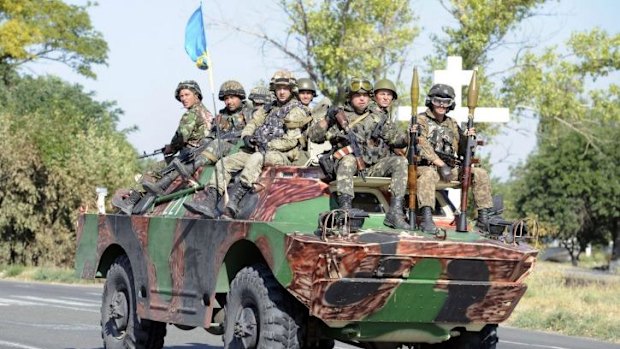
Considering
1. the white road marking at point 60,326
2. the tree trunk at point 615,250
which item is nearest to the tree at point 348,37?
the white road marking at point 60,326

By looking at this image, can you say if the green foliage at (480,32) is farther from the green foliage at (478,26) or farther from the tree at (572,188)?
the tree at (572,188)

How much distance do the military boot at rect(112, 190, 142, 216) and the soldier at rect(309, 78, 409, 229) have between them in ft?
9.95

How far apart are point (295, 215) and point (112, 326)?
3.24 meters

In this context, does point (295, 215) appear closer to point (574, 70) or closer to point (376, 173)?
point (376, 173)

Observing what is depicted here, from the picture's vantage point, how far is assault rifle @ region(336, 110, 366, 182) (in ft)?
38.3

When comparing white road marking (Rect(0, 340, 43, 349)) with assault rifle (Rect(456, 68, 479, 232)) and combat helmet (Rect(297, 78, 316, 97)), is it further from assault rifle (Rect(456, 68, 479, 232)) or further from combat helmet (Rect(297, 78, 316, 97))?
assault rifle (Rect(456, 68, 479, 232))

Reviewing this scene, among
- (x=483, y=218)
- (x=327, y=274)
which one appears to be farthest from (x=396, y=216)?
(x=327, y=274)

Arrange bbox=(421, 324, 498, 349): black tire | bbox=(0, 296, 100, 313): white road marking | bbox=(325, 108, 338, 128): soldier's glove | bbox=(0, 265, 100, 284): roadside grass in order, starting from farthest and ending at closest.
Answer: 1. bbox=(0, 265, 100, 284): roadside grass
2. bbox=(0, 296, 100, 313): white road marking
3. bbox=(325, 108, 338, 128): soldier's glove
4. bbox=(421, 324, 498, 349): black tire

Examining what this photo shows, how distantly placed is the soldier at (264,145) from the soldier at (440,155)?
126 cm

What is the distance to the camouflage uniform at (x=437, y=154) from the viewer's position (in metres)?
11.7

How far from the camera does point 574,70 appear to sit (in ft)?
109

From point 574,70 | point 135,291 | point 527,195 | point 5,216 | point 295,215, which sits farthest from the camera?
point 527,195

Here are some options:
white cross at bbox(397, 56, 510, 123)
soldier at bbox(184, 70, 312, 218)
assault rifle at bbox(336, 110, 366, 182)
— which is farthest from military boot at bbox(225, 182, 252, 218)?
white cross at bbox(397, 56, 510, 123)

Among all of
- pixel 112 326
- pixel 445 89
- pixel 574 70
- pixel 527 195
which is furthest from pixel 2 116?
pixel 527 195
